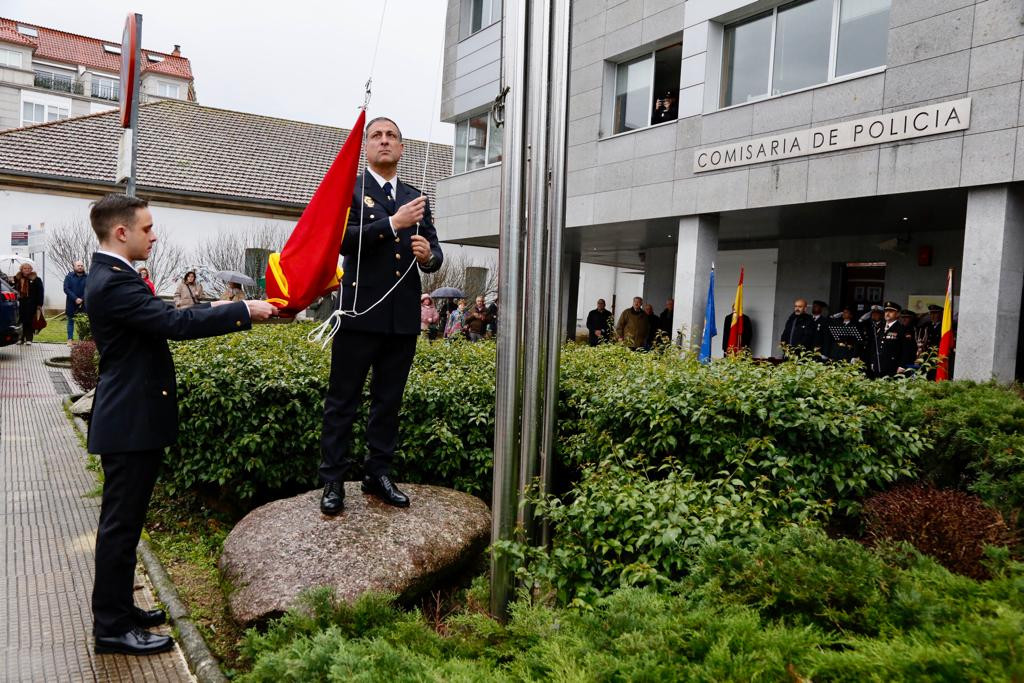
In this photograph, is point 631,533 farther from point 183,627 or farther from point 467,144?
point 467,144

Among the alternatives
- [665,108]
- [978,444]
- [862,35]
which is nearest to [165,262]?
[665,108]

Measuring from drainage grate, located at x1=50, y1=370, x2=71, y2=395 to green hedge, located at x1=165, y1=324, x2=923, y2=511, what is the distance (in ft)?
22.4

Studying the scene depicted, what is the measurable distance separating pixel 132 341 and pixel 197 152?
106 ft

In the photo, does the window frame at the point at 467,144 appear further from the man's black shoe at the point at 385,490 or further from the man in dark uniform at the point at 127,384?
the man in dark uniform at the point at 127,384

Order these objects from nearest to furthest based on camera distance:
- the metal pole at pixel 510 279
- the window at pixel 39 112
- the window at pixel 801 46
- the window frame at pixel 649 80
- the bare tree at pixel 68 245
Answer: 1. the metal pole at pixel 510 279
2. the window at pixel 801 46
3. the window frame at pixel 649 80
4. the bare tree at pixel 68 245
5. the window at pixel 39 112

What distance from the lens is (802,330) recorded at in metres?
15.0

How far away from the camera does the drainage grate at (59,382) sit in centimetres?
1216

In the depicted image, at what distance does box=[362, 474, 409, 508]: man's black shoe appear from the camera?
15.5ft

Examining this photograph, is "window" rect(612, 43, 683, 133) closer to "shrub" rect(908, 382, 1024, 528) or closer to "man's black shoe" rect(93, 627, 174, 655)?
"shrub" rect(908, 382, 1024, 528)

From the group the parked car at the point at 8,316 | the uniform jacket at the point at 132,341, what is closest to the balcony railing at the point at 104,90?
the parked car at the point at 8,316

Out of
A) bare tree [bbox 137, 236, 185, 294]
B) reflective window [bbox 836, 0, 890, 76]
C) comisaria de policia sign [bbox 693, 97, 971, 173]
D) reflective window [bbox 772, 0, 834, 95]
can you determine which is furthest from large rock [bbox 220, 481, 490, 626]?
bare tree [bbox 137, 236, 185, 294]

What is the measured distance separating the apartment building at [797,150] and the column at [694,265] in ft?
0.12

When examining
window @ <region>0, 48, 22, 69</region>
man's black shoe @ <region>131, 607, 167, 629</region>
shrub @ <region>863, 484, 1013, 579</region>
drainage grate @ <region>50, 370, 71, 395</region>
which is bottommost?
drainage grate @ <region>50, 370, 71, 395</region>

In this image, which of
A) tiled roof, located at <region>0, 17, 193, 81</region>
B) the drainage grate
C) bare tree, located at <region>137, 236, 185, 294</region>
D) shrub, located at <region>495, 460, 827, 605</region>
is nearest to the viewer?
shrub, located at <region>495, 460, 827, 605</region>
